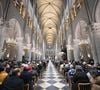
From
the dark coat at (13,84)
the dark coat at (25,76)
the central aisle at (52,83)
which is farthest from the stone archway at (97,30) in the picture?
the dark coat at (13,84)

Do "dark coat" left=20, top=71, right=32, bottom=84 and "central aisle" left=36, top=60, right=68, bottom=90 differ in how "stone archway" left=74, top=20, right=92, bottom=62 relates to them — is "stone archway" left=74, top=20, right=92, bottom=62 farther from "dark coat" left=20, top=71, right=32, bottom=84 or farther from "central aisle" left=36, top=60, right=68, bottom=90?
"dark coat" left=20, top=71, right=32, bottom=84

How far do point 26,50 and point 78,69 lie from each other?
1249cm

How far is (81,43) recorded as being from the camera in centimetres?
1354

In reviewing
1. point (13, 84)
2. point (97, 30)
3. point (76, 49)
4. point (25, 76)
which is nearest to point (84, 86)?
point (25, 76)

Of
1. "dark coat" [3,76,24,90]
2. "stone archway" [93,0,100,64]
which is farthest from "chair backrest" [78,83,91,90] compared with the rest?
"stone archway" [93,0,100,64]

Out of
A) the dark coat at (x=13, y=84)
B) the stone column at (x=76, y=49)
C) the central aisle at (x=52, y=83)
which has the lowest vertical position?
the central aisle at (x=52, y=83)

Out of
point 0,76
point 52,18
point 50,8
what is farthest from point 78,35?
point 52,18

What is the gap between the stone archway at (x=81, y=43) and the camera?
1303 cm

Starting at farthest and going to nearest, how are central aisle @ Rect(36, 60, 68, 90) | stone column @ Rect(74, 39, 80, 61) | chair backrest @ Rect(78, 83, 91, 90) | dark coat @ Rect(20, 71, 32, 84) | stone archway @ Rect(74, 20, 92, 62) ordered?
stone column @ Rect(74, 39, 80, 61)
stone archway @ Rect(74, 20, 92, 62)
central aisle @ Rect(36, 60, 68, 90)
dark coat @ Rect(20, 71, 32, 84)
chair backrest @ Rect(78, 83, 91, 90)

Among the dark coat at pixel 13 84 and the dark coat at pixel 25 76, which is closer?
the dark coat at pixel 13 84

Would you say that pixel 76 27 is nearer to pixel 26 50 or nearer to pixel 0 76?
pixel 26 50

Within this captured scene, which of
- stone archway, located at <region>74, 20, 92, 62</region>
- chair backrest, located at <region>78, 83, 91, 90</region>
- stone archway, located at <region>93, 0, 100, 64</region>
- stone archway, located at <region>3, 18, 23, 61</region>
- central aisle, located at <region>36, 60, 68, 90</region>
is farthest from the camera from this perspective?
stone archway, located at <region>74, 20, 92, 62</region>

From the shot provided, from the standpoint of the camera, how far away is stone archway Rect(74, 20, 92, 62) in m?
13.0

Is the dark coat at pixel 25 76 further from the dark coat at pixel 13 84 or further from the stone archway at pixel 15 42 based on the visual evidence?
the stone archway at pixel 15 42
